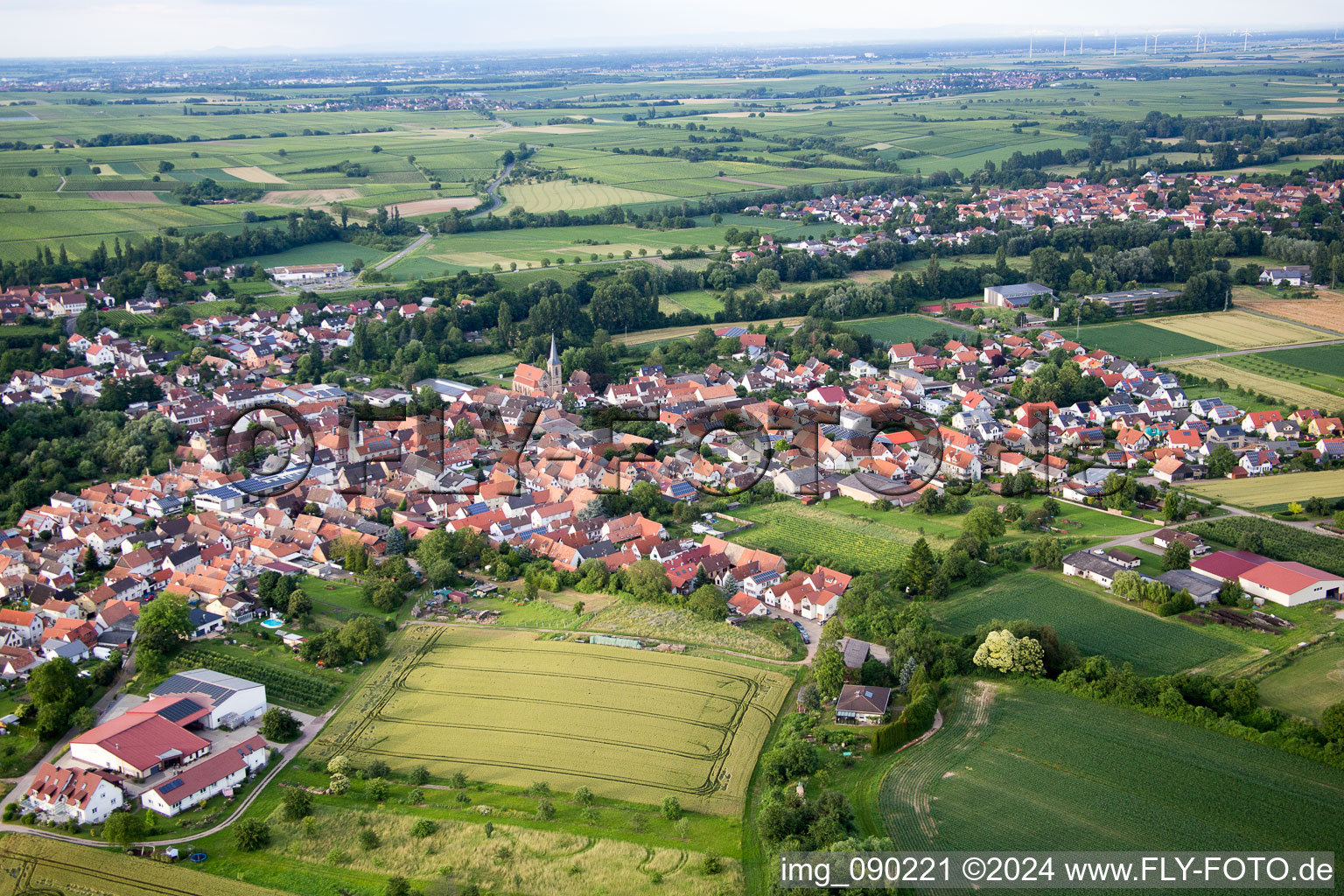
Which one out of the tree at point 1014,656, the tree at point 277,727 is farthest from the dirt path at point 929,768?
the tree at point 277,727

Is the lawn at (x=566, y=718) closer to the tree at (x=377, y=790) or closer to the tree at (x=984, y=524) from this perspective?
the tree at (x=377, y=790)

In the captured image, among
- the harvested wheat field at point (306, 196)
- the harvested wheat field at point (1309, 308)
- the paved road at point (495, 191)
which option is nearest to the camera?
the harvested wheat field at point (1309, 308)

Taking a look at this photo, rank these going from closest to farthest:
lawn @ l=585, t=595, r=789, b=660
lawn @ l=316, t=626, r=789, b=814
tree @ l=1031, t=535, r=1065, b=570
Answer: lawn @ l=316, t=626, r=789, b=814 < lawn @ l=585, t=595, r=789, b=660 < tree @ l=1031, t=535, r=1065, b=570

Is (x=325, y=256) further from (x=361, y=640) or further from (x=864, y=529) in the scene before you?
(x=361, y=640)

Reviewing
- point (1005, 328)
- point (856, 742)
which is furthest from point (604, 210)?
point (856, 742)

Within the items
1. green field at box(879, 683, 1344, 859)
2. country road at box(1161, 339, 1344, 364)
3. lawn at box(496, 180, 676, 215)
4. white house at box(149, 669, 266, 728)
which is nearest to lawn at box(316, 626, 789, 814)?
white house at box(149, 669, 266, 728)

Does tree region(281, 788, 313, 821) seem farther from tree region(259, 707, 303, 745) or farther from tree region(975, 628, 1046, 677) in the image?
tree region(975, 628, 1046, 677)

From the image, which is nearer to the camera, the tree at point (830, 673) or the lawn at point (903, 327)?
the tree at point (830, 673)
